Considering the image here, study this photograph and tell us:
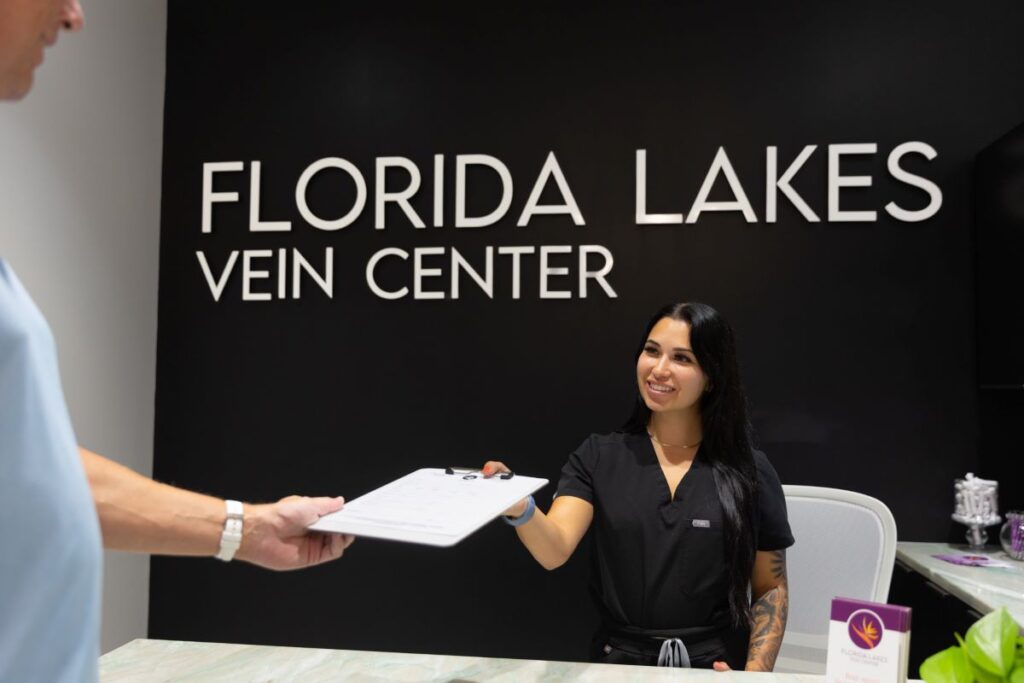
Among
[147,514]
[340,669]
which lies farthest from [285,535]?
[340,669]

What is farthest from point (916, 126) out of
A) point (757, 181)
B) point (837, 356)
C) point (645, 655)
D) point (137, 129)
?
point (137, 129)

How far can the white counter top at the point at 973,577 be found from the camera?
89.6 inches

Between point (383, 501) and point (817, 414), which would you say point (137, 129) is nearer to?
point (383, 501)

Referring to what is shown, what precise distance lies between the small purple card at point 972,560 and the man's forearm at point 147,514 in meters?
2.43

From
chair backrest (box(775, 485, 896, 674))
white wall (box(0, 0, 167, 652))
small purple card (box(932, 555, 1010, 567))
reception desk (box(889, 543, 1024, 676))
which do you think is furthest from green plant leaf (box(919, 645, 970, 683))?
white wall (box(0, 0, 167, 652))

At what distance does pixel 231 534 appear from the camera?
1.41m

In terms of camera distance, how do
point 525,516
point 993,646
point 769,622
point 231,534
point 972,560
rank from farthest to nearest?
point 972,560, point 769,622, point 525,516, point 231,534, point 993,646

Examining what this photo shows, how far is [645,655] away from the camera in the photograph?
2176mm

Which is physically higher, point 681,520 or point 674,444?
point 674,444

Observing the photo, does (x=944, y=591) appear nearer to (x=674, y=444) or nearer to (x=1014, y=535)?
(x=1014, y=535)

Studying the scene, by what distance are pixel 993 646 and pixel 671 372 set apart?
139 cm

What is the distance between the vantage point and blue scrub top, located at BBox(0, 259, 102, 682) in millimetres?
809

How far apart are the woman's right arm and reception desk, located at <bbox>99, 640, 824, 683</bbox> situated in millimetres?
414

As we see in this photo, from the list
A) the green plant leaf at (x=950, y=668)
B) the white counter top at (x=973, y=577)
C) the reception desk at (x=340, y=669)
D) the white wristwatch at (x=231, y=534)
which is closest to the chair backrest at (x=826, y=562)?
the white counter top at (x=973, y=577)
